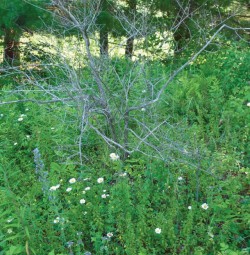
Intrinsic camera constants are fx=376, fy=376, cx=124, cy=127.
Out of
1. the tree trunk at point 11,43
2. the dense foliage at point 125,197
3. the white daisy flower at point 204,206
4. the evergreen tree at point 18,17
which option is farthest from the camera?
the tree trunk at point 11,43

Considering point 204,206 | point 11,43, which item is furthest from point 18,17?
point 204,206

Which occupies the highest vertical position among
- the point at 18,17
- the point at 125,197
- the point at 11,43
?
the point at 18,17

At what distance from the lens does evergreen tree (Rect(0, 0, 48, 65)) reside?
248 inches

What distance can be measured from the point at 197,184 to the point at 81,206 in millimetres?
976

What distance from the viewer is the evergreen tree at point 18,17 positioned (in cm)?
630

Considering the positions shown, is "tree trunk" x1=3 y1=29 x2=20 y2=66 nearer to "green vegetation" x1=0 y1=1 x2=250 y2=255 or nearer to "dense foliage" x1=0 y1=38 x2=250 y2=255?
"green vegetation" x1=0 y1=1 x2=250 y2=255

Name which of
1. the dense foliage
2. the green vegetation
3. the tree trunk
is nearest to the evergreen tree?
the tree trunk

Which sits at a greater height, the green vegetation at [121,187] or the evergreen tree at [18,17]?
the evergreen tree at [18,17]

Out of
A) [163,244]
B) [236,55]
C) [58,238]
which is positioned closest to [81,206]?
[58,238]

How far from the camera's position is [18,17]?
6.56 m

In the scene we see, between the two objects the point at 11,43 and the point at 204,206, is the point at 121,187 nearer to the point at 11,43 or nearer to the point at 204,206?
the point at 204,206

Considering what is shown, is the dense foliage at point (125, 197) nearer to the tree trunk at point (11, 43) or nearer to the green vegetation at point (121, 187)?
the green vegetation at point (121, 187)

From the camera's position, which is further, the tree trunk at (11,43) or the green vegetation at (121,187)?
the tree trunk at (11,43)

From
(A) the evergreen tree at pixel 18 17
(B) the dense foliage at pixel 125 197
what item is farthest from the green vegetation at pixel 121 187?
(A) the evergreen tree at pixel 18 17
